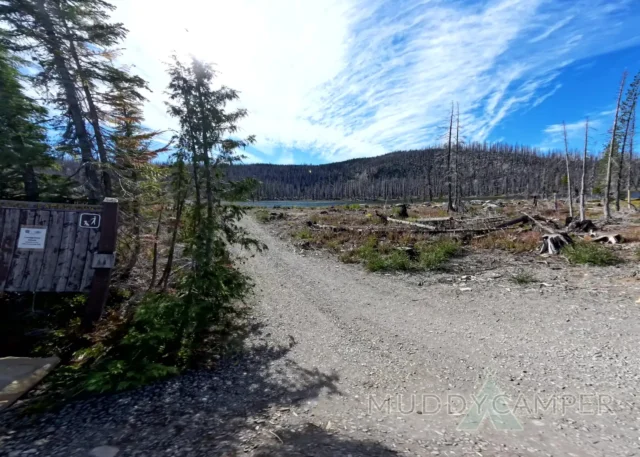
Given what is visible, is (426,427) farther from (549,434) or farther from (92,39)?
(92,39)

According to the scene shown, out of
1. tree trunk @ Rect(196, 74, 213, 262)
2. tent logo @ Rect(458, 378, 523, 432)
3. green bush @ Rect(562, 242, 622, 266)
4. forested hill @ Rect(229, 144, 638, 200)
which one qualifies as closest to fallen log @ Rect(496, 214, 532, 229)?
green bush @ Rect(562, 242, 622, 266)

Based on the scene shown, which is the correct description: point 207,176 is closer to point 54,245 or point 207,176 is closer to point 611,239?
point 54,245

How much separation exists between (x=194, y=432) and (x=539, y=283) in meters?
9.31

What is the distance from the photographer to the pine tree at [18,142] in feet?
19.9

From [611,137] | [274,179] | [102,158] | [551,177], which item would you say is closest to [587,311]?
[102,158]

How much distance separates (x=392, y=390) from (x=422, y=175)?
6293 inches

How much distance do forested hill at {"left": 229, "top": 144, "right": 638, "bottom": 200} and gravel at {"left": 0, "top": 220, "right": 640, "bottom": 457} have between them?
111215 millimetres

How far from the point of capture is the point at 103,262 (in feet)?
17.3

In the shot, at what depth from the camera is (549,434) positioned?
3117 mm

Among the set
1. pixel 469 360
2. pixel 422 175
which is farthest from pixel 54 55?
pixel 422 175

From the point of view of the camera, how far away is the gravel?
305cm

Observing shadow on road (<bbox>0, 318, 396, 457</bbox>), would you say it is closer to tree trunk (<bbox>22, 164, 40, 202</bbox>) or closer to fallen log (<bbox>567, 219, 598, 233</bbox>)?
tree trunk (<bbox>22, 164, 40, 202</bbox>)

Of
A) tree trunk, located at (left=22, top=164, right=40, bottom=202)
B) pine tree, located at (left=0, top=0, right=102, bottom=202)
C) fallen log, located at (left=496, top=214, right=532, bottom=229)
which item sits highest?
pine tree, located at (left=0, top=0, right=102, bottom=202)

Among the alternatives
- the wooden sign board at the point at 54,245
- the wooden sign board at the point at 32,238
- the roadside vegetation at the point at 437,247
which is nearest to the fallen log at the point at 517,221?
the roadside vegetation at the point at 437,247
